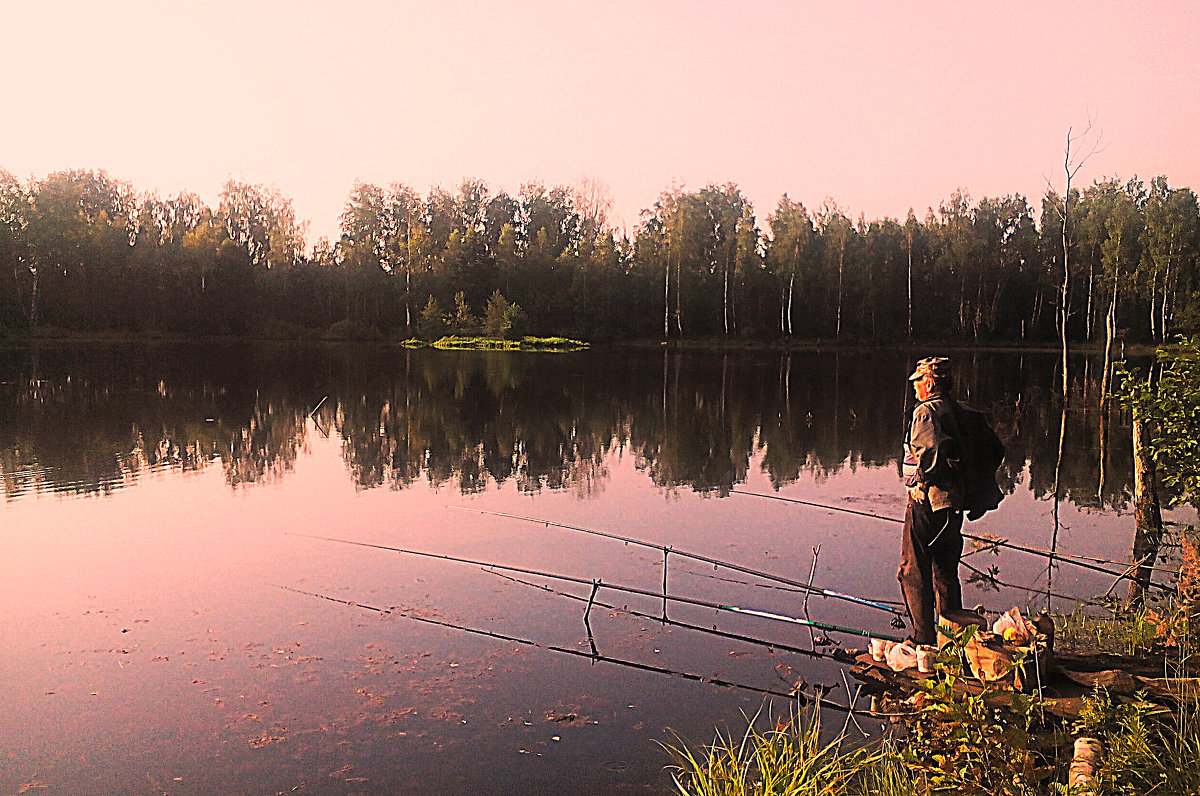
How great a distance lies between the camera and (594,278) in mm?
95500

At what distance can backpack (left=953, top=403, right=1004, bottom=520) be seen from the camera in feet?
24.9

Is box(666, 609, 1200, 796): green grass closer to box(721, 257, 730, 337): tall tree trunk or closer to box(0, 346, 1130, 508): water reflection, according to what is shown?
box(0, 346, 1130, 508): water reflection

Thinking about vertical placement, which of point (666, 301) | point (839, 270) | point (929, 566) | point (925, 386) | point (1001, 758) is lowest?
point (1001, 758)

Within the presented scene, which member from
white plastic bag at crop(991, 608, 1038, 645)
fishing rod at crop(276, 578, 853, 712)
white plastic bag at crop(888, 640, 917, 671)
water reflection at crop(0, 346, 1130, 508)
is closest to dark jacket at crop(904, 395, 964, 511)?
white plastic bag at crop(991, 608, 1038, 645)

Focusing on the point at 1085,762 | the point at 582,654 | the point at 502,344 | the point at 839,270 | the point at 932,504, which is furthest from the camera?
the point at 839,270

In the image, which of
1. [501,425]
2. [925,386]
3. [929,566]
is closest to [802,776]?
[929,566]

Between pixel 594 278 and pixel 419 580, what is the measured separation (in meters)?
85.3

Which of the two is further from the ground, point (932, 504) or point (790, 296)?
point (790, 296)

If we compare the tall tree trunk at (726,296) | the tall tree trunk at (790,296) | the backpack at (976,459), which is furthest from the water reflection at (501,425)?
the tall tree trunk at (726,296)

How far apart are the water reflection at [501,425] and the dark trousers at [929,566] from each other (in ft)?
7.19

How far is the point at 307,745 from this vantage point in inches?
273

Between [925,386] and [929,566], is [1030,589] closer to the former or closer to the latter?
[929,566]

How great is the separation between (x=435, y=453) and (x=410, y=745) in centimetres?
1464

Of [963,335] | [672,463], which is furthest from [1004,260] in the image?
[672,463]
